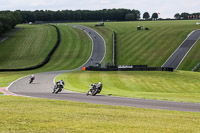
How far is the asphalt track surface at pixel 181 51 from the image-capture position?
85.6 m

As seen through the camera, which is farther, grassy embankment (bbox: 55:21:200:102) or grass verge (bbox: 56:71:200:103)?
grass verge (bbox: 56:71:200:103)

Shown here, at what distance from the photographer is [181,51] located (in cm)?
9450

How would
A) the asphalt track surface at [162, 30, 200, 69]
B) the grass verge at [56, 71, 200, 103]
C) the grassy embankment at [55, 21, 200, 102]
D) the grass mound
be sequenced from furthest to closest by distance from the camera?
the grass mound → the asphalt track surface at [162, 30, 200, 69] → the grass verge at [56, 71, 200, 103] → the grassy embankment at [55, 21, 200, 102]

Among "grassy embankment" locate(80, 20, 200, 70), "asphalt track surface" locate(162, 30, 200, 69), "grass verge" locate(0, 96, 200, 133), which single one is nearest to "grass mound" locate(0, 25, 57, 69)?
"grassy embankment" locate(80, 20, 200, 70)

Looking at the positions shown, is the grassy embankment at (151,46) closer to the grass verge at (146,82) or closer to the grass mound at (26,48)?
the grass mound at (26,48)

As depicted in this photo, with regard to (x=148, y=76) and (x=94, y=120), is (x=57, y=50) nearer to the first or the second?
(x=148, y=76)

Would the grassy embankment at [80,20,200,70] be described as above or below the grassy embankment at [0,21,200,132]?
below

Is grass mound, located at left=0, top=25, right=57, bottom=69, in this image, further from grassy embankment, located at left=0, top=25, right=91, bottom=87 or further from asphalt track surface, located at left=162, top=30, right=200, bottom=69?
asphalt track surface, located at left=162, top=30, right=200, bottom=69

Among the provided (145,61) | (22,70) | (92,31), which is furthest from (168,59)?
(92,31)

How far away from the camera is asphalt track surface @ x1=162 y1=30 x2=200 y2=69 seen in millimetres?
85625

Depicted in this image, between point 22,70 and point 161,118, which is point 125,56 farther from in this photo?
point 161,118

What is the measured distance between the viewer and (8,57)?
333 feet

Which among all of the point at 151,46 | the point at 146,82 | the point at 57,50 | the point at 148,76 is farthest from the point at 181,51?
the point at 146,82

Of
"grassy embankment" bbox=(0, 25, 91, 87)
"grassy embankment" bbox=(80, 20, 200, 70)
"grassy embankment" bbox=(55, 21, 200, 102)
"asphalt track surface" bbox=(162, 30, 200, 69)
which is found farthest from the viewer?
"grassy embankment" bbox=(0, 25, 91, 87)
